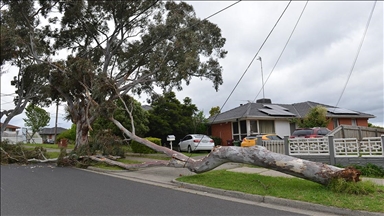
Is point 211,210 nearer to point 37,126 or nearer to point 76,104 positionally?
point 76,104

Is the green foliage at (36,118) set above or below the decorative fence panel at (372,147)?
above

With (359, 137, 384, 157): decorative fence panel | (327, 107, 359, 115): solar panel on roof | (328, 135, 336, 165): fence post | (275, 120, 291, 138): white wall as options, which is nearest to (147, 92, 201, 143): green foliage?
(275, 120, 291, 138): white wall

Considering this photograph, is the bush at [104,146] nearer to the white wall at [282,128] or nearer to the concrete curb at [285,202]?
the concrete curb at [285,202]

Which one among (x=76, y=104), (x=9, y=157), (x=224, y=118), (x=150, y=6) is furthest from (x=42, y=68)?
(x=224, y=118)

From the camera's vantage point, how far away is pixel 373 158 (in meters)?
9.66

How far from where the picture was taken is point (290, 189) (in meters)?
7.48

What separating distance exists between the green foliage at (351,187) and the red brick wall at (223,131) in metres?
17.9

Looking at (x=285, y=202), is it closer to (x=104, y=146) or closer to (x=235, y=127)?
(x=104, y=146)

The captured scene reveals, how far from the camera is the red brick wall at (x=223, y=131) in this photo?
25.1 meters

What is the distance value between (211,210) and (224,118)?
63.4 feet

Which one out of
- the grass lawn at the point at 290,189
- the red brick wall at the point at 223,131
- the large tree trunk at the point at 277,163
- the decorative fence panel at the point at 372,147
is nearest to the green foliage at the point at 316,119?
the red brick wall at the point at 223,131

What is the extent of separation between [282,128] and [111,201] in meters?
19.7

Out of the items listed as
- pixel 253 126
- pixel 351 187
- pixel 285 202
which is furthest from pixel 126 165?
pixel 253 126

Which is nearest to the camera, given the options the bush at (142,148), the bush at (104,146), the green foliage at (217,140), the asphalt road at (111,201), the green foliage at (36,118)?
the asphalt road at (111,201)
